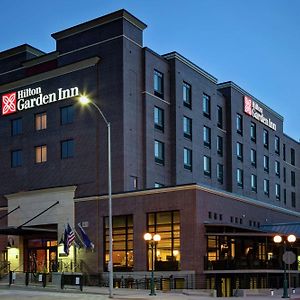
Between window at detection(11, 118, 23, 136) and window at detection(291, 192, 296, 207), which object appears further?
window at detection(291, 192, 296, 207)

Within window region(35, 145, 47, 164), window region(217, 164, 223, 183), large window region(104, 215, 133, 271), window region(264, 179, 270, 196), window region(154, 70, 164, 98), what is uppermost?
window region(154, 70, 164, 98)

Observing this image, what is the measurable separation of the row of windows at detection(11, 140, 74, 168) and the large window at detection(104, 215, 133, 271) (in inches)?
357

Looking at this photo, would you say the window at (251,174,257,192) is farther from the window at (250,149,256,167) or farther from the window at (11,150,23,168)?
the window at (11,150,23,168)

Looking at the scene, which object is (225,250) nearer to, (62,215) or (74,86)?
(62,215)

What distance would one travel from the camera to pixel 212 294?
40.9 metres

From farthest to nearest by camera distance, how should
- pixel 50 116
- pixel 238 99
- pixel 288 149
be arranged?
pixel 288 149 → pixel 238 99 → pixel 50 116

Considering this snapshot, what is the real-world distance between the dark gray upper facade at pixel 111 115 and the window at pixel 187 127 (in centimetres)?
29

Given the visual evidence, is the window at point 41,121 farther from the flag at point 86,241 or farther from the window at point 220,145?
the window at point 220,145

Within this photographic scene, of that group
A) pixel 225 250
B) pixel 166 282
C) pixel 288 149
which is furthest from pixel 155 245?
pixel 288 149

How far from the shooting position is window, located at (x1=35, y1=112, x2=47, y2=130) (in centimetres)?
5947

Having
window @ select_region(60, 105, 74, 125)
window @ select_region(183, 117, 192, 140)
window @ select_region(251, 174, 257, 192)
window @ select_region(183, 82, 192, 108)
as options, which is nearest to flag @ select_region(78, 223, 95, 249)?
window @ select_region(60, 105, 74, 125)

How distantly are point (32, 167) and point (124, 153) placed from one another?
458 inches

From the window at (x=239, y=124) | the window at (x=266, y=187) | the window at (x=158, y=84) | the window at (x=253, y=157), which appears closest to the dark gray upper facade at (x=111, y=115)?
the window at (x=158, y=84)

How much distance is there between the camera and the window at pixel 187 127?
62531mm
